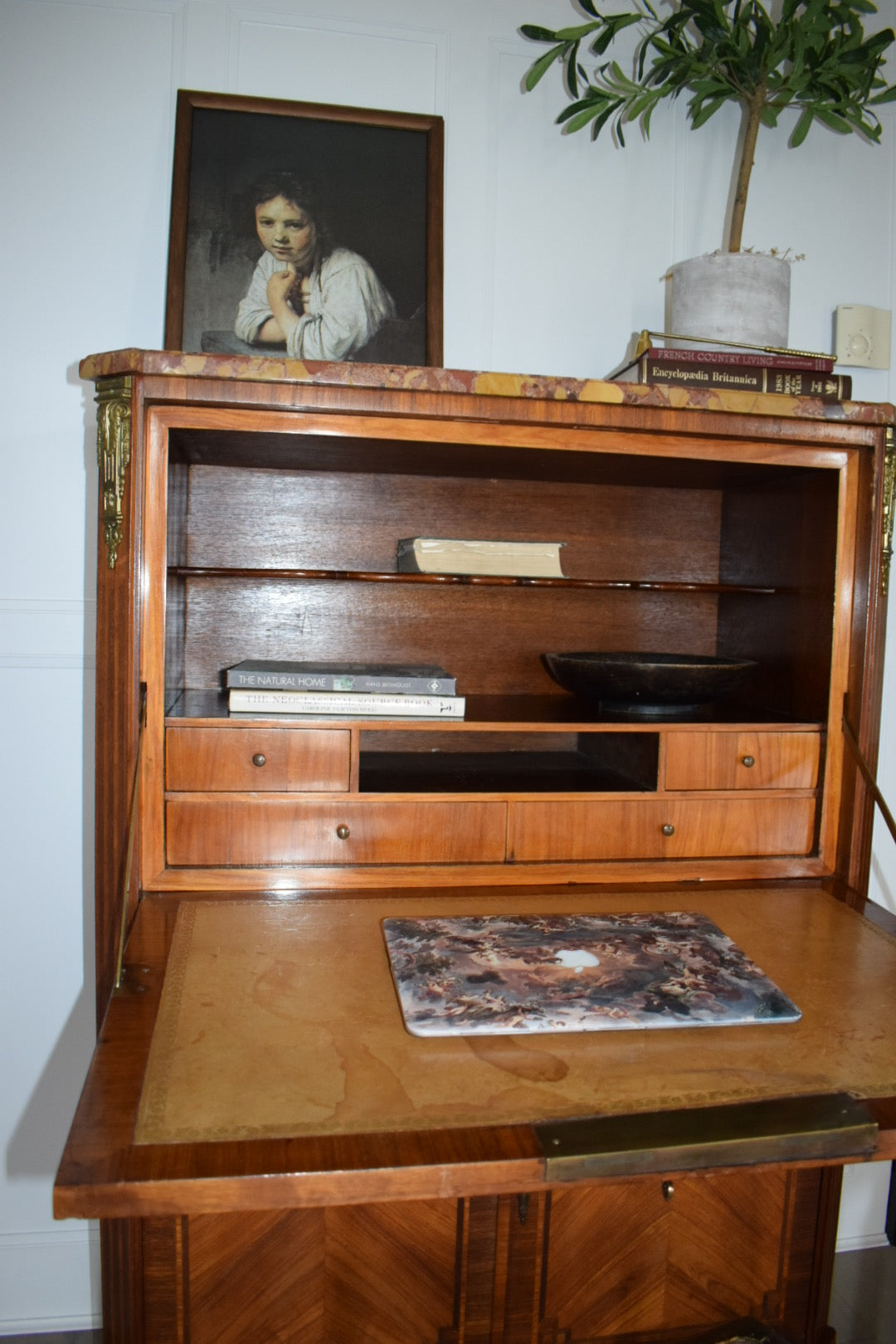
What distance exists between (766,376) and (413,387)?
0.60m

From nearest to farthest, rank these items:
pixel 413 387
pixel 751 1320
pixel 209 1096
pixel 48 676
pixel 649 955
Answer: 1. pixel 209 1096
2. pixel 649 955
3. pixel 413 387
4. pixel 751 1320
5. pixel 48 676

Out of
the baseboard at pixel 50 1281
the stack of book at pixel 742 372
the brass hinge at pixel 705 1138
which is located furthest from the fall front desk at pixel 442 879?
the baseboard at pixel 50 1281

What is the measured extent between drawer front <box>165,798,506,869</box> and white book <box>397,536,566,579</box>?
17.0 inches

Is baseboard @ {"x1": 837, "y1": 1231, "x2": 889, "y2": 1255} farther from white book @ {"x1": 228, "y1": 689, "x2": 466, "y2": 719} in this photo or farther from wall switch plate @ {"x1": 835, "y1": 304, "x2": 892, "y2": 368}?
wall switch plate @ {"x1": 835, "y1": 304, "x2": 892, "y2": 368}

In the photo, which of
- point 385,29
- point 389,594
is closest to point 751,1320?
point 389,594

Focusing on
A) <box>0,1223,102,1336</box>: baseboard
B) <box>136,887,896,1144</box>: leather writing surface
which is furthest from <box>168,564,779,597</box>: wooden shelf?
<box>0,1223,102,1336</box>: baseboard

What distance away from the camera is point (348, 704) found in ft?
4.63

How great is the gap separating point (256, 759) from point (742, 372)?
0.98m

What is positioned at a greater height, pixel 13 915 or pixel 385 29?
pixel 385 29

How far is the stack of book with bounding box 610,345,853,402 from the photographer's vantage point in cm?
150

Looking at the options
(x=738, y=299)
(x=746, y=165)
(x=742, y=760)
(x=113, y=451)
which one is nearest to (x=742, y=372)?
(x=738, y=299)

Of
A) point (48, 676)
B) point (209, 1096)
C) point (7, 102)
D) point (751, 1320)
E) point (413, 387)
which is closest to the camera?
point (209, 1096)

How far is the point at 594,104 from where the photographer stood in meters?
1.77

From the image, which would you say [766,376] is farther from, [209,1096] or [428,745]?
[209,1096]
